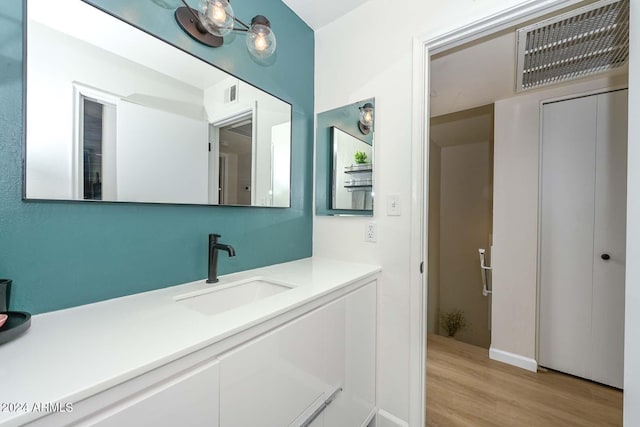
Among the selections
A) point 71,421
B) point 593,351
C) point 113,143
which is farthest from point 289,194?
point 593,351

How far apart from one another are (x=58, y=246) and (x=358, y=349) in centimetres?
125

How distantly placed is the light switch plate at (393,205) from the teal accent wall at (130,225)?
22.9 inches

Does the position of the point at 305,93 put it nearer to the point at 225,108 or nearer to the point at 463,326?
the point at 225,108

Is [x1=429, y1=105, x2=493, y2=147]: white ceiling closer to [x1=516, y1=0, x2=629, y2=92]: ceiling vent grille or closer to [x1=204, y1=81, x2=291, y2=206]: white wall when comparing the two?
[x1=516, y1=0, x2=629, y2=92]: ceiling vent grille

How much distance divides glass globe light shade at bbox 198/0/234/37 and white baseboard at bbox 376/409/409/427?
207 cm

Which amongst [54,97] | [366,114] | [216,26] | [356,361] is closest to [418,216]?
[366,114]

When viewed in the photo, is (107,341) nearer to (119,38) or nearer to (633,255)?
(119,38)

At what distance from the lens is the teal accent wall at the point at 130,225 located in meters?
0.72

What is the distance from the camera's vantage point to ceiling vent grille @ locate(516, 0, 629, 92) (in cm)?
131

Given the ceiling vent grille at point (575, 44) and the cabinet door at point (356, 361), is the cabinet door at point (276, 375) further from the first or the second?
the ceiling vent grille at point (575, 44)

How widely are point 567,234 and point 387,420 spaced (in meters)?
1.95

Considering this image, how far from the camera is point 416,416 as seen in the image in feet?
4.39

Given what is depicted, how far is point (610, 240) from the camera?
186 centimetres

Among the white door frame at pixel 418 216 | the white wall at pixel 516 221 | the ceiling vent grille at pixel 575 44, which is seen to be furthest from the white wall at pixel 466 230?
the white door frame at pixel 418 216
